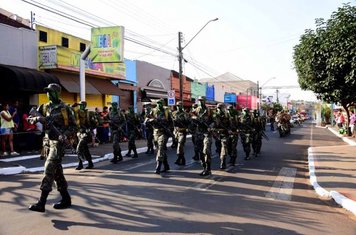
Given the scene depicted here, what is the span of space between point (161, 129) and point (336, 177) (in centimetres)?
460

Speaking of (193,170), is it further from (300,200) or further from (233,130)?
(300,200)

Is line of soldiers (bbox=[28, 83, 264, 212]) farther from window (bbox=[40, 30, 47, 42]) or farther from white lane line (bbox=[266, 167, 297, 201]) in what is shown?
window (bbox=[40, 30, 47, 42])

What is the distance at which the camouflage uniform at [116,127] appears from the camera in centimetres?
1267

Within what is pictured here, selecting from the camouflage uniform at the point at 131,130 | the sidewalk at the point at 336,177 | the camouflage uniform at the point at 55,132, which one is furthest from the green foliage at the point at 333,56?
the camouflage uniform at the point at 55,132

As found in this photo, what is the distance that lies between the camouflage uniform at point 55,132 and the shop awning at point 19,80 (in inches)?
403

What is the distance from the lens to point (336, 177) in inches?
403

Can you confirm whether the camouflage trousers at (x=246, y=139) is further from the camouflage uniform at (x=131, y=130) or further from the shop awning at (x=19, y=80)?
the shop awning at (x=19, y=80)

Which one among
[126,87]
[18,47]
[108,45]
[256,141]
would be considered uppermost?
[108,45]

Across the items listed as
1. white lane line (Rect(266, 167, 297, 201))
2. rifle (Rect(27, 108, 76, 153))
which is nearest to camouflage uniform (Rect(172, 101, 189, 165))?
white lane line (Rect(266, 167, 297, 201))

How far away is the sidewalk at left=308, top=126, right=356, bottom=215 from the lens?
7754mm

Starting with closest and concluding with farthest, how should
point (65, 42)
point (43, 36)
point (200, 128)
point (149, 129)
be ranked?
point (200, 128) → point (149, 129) → point (43, 36) → point (65, 42)

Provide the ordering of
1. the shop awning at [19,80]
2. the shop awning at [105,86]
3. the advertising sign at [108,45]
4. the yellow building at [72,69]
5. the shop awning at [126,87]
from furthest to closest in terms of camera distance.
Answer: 1. the shop awning at [126,87]
2. the shop awning at [105,86]
3. the yellow building at [72,69]
4. the advertising sign at [108,45]
5. the shop awning at [19,80]

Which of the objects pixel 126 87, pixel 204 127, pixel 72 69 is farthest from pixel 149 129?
pixel 126 87

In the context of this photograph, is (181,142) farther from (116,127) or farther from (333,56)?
(333,56)
